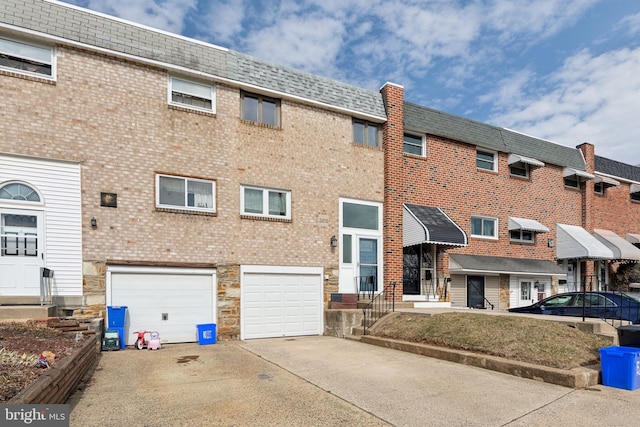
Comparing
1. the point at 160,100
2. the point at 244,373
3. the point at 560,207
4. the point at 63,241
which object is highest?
the point at 160,100

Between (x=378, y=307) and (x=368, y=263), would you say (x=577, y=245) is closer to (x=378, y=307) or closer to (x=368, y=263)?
(x=368, y=263)

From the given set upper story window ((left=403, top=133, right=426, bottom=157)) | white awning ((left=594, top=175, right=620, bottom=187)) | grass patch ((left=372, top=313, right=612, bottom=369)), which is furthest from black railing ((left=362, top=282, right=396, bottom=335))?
white awning ((left=594, top=175, right=620, bottom=187))

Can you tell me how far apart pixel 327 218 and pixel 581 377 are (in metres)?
8.83

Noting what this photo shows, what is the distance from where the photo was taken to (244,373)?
764cm

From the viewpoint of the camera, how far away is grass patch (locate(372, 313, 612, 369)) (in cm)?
762

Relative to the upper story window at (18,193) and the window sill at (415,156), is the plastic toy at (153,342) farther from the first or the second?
the window sill at (415,156)

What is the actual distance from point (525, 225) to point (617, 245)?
6.60 metres

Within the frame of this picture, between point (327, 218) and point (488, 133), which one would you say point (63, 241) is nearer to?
point (327, 218)

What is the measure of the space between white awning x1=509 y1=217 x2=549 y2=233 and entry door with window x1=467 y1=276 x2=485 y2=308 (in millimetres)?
2925

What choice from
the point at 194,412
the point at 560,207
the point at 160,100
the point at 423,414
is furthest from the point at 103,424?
the point at 560,207

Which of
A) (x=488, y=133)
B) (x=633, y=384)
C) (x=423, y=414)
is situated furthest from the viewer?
(x=488, y=133)

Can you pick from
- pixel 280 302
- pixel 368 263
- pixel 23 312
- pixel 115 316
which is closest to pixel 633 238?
pixel 368 263

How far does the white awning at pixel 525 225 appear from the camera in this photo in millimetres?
18094

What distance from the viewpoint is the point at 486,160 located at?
18375 millimetres
